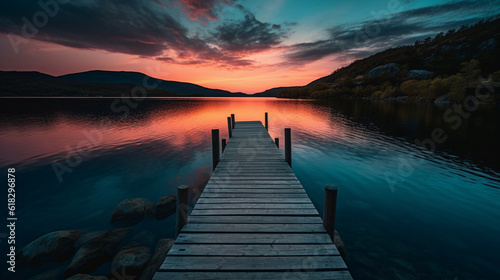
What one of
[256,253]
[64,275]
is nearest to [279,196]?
[256,253]

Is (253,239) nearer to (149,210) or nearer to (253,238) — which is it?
(253,238)

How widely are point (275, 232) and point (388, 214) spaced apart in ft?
20.4

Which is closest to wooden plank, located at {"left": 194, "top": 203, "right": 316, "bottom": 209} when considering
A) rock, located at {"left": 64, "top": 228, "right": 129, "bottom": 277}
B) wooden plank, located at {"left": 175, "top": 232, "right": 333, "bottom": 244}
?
wooden plank, located at {"left": 175, "top": 232, "right": 333, "bottom": 244}

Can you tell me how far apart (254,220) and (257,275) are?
1583 millimetres

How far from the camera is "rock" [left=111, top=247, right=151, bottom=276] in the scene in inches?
200

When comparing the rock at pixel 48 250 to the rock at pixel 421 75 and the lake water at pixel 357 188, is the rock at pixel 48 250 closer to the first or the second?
the lake water at pixel 357 188

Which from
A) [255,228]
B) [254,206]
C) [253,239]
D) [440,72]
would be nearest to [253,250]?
[253,239]

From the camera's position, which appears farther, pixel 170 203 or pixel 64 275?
pixel 170 203

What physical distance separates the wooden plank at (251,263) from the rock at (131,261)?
7.52 feet

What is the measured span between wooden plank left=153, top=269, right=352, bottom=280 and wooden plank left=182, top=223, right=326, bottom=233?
1.10m

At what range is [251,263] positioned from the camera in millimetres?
3607

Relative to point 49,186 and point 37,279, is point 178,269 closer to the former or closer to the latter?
point 37,279

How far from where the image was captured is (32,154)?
1569 centimetres

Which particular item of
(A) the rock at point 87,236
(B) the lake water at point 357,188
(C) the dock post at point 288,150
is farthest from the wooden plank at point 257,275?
(C) the dock post at point 288,150
